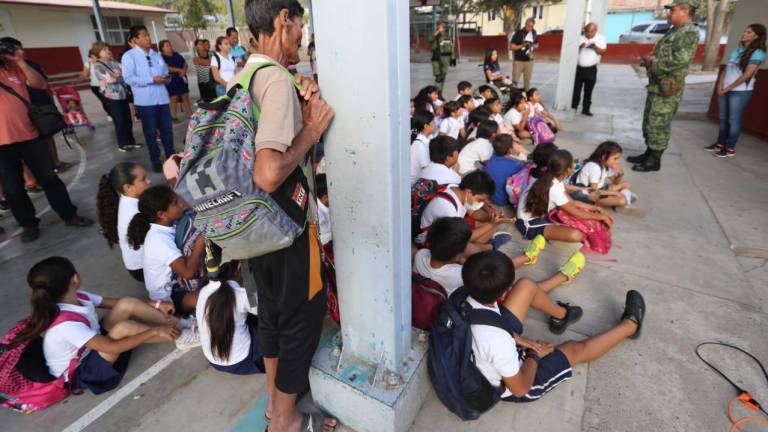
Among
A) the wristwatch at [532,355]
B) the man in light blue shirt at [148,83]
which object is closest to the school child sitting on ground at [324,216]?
the wristwatch at [532,355]

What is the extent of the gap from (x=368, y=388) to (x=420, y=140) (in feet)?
9.64

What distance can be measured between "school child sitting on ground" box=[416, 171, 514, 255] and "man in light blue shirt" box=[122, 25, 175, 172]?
3894 mm

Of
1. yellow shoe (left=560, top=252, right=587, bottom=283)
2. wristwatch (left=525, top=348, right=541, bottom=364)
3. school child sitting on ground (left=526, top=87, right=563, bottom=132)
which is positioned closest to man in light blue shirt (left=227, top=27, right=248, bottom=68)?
school child sitting on ground (left=526, top=87, right=563, bottom=132)

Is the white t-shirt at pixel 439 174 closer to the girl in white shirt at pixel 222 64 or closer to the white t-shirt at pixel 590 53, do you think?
the girl in white shirt at pixel 222 64

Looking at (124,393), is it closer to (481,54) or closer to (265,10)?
(265,10)

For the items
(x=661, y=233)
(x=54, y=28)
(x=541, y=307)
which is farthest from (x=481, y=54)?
(x=541, y=307)

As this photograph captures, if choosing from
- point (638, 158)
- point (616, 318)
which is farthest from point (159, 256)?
point (638, 158)

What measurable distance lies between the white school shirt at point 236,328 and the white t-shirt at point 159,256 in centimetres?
59

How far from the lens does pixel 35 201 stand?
16.3 feet

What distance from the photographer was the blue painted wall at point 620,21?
94.8 feet

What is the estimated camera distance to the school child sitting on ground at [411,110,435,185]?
4211mm

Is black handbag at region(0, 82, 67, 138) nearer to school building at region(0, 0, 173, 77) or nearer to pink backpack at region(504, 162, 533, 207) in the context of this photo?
pink backpack at region(504, 162, 533, 207)

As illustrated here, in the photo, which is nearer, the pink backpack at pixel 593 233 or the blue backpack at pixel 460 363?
the blue backpack at pixel 460 363

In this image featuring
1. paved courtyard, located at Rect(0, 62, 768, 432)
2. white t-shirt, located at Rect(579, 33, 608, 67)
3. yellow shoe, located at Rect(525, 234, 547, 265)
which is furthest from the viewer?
white t-shirt, located at Rect(579, 33, 608, 67)
